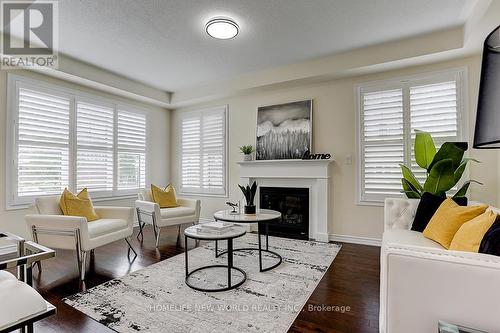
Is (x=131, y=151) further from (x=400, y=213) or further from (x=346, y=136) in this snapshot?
(x=400, y=213)

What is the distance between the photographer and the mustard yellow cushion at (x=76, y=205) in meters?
3.07

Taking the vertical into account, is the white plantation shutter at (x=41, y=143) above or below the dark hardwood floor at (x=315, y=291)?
above

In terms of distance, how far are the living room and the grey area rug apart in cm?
2

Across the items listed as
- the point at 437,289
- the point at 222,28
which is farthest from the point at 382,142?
the point at 437,289

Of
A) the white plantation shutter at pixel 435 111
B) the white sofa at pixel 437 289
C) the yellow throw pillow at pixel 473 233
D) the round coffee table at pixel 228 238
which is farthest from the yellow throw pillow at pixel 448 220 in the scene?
the round coffee table at pixel 228 238

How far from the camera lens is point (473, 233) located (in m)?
1.52

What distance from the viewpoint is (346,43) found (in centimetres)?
339

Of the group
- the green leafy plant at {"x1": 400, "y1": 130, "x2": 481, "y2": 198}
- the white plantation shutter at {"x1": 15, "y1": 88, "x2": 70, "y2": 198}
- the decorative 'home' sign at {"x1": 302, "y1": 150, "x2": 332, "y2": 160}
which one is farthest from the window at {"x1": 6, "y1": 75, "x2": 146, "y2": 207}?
the green leafy plant at {"x1": 400, "y1": 130, "x2": 481, "y2": 198}

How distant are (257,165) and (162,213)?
1.74 m

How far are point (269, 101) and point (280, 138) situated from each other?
73 centimetres

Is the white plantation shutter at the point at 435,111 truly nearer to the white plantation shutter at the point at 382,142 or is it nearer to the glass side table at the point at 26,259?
the white plantation shutter at the point at 382,142

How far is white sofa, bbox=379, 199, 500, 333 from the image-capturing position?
3.47ft

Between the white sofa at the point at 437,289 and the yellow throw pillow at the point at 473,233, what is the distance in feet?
1.33

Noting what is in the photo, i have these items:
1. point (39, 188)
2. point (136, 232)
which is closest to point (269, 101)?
point (136, 232)
